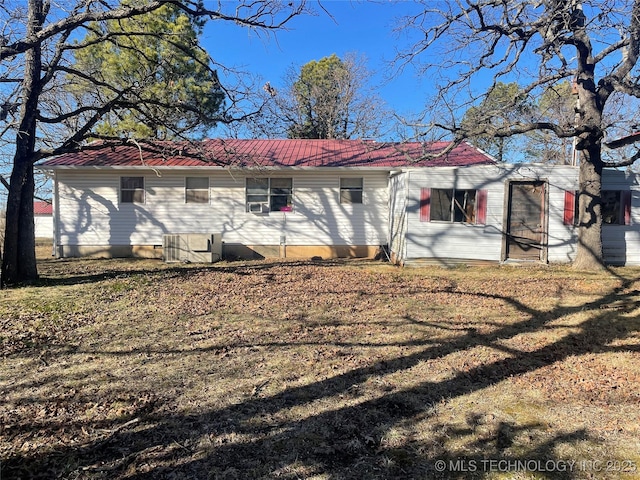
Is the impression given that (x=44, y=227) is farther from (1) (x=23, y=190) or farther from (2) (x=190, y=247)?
(1) (x=23, y=190)

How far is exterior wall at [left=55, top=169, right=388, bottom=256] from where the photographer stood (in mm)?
12742

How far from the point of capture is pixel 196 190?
12.8m

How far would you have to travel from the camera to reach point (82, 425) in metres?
2.95

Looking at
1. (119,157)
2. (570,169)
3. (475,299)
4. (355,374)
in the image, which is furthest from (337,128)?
(355,374)

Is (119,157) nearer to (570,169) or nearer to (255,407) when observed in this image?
(255,407)

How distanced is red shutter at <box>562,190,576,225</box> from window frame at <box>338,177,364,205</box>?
17.7 ft

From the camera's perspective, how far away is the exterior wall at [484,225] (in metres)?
10.2

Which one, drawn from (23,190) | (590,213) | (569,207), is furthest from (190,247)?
(590,213)

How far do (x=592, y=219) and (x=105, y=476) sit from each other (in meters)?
10.8

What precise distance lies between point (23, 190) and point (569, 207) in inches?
476

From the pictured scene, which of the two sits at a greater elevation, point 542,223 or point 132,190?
point 132,190

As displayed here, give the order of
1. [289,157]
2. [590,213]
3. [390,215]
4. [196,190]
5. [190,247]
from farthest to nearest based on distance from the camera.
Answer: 1. [289,157]
2. [196,190]
3. [390,215]
4. [190,247]
5. [590,213]

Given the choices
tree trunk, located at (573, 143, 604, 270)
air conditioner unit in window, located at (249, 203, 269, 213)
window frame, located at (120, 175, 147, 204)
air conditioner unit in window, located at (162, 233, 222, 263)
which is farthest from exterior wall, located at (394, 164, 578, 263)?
window frame, located at (120, 175, 147, 204)

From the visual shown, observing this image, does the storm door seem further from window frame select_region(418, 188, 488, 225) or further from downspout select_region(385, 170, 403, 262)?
downspout select_region(385, 170, 403, 262)
